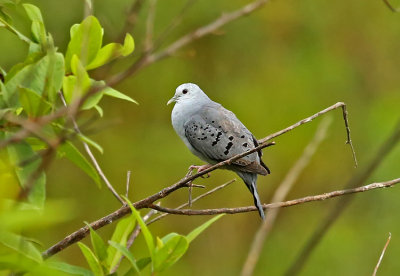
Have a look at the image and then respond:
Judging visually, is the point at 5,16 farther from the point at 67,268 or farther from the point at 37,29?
the point at 67,268

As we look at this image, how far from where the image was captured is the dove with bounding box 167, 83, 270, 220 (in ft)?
8.66

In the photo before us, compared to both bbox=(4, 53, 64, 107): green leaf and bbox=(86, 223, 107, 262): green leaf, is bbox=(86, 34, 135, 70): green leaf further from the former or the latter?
bbox=(86, 223, 107, 262): green leaf

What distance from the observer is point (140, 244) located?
5324mm

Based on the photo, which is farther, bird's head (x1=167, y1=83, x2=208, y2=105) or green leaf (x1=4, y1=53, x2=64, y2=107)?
bird's head (x1=167, y1=83, x2=208, y2=105)

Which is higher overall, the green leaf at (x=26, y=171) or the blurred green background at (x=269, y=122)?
the green leaf at (x=26, y=171)

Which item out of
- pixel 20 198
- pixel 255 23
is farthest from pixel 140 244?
pixel 20 198

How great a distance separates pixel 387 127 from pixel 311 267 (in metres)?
1.11

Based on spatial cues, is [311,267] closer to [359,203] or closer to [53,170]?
[359,203]

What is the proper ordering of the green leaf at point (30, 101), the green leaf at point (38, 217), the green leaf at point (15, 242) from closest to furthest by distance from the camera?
the green leaf at point (38, 217) < the green leaf at point (15, 242) < the green leaf at point (30, 101)

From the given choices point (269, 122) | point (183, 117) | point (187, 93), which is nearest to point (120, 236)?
point (183, 117)

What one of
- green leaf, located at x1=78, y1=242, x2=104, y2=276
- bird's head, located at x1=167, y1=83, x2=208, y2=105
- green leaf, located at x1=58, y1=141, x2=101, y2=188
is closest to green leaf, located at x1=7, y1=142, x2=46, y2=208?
green leaf, located at x1=58, y1=141, x2=101, y2=188

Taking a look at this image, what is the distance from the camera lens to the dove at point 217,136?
8.66ft

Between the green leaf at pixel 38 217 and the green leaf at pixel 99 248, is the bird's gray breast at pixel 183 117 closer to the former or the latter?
the green leaf at pixel 99 248

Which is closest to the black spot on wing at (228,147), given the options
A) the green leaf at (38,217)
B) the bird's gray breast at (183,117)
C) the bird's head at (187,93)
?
the bird's gray breast at (183,117)
